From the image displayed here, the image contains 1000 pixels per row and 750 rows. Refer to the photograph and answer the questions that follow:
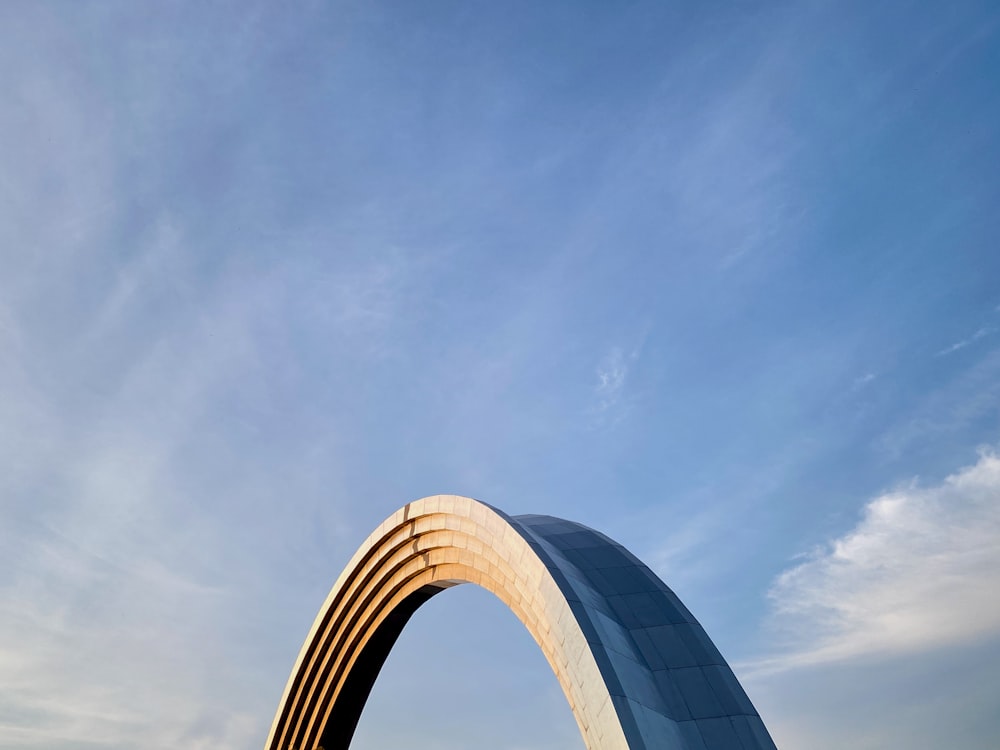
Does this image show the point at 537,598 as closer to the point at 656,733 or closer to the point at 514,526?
the point at 514,526

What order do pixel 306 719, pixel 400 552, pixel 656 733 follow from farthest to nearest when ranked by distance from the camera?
pixel 306 719, pixel 400 552, pixel 656 733

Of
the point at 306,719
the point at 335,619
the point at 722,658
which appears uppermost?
the point at 335,619

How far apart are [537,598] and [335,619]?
12.9 meters

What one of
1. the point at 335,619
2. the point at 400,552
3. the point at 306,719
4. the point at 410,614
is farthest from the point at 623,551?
the point at 306,719

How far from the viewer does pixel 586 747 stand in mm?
10625

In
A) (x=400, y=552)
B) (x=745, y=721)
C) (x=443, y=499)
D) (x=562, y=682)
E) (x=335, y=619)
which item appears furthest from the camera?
(x=335, y=619)

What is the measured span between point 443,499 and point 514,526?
333 centimetres

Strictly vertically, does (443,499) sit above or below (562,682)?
above

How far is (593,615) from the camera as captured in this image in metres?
11.0

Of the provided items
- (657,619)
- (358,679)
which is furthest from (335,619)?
(657,619)

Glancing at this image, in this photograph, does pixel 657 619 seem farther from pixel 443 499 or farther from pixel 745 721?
pixel 443 499

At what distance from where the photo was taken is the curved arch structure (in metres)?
10.1

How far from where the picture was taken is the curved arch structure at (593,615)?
33.2ft

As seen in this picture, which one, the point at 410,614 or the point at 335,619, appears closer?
the point at 410,614
